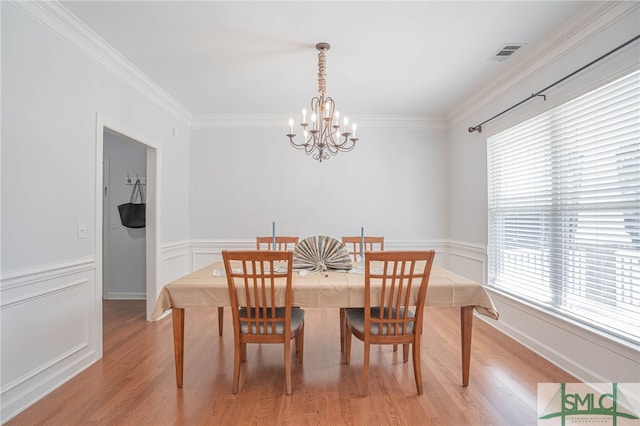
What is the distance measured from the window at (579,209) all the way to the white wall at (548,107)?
4.1 inches

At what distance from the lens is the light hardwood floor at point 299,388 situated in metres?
1.82

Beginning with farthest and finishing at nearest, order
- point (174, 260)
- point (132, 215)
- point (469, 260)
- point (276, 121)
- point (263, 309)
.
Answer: point (276, 121), point (132, 215), point (174, 260), point (469, 260), point (263, 309)

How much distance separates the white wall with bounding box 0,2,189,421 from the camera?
185 centimetres

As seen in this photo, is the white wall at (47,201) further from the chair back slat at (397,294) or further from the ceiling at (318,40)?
→ the chair back slat at (397,294)

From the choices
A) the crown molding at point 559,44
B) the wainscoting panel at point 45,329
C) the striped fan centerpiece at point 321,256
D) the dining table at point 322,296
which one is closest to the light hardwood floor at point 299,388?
the wainscoting panel at point 45,329

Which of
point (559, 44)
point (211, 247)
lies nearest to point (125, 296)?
point (211, 247)

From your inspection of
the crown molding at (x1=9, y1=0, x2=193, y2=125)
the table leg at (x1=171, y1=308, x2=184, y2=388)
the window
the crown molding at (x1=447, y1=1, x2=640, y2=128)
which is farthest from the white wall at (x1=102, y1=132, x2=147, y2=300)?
the window

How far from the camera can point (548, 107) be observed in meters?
2.59

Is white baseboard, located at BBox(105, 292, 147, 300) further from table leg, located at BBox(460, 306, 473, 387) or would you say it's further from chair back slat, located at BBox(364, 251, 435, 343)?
table leg, located at BBox(460, 306, 473, 387)

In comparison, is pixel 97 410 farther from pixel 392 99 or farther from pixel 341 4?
pixel 392 99

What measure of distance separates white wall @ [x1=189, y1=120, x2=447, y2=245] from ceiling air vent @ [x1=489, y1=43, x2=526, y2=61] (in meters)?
1.73

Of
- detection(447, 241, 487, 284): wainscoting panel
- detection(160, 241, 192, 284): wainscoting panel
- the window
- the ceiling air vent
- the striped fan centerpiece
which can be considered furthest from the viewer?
detection(160, 241, 192, 284): wainscoting panel

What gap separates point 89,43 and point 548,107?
3.69m

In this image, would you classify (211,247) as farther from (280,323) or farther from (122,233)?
(280,323)
